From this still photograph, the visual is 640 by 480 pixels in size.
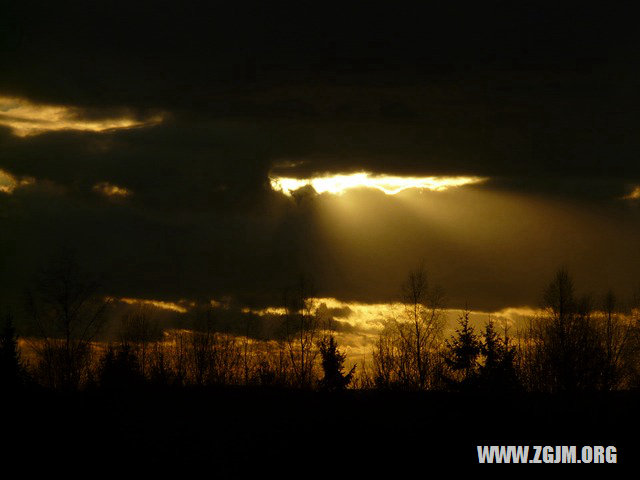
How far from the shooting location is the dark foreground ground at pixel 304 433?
87.4 feet

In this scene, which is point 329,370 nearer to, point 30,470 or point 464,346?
point 464,346

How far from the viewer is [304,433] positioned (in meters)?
29.1

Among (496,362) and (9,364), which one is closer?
(9,364)

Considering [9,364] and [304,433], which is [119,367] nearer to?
[9,364]

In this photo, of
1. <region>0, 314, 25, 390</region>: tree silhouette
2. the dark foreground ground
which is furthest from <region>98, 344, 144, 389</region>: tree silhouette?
the dark foreground ground

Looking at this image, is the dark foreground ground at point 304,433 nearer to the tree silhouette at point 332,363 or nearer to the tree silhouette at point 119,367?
the tree silhouette at point 119,367

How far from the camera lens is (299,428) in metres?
30.1

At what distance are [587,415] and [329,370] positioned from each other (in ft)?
188

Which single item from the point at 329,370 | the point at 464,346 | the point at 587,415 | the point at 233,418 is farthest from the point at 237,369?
the point at 587,415

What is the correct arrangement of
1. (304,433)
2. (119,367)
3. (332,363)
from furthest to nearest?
1. (332,363)
2. (119,367)
3. (304,433)

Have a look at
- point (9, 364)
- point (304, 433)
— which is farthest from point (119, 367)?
point (304, 433)

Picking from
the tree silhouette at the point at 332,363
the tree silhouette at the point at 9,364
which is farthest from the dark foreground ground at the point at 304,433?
the tree silhouette at the point at 332,363

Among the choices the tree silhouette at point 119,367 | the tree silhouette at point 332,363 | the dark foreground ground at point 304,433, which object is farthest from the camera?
the tree silhouette at point 332,363

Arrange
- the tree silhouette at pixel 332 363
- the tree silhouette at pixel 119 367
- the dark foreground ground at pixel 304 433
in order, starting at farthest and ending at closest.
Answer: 1. the tree silhouette at pixel 332 363
2. the tree silhouette at pixel 119 367
3. the dark foreground ground at pixel 304 433
